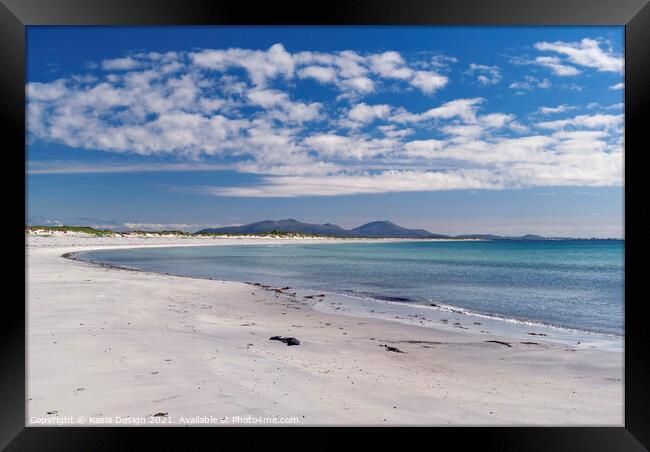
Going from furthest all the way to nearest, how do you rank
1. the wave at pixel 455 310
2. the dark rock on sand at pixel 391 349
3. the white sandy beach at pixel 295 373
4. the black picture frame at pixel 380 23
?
the wave at pixel 455 310 → the dark rock on sand at pixel 391 349 → the white sandy beach at pixel 295 373 → the black picture frame at pixel 380 23

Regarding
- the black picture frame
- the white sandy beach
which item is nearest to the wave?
the white sandy beach

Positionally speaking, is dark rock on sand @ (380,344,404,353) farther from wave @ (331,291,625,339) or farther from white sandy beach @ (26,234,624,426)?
A: wave @ (331,291,625,339)

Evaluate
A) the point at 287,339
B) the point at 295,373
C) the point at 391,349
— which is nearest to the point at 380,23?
the point at 295,373

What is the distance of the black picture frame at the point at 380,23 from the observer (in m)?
2.55

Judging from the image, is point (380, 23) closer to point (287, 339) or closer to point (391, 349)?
point (391, 349)

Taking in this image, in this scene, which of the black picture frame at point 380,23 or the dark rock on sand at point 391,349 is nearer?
the black picture frame at point 380,23

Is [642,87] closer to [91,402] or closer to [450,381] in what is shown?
[450,381]

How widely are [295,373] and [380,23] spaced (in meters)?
2.83

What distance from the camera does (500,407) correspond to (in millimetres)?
3043

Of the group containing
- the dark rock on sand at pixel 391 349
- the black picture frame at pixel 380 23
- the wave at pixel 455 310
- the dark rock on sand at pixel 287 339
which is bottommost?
the wave at pixel 455 310

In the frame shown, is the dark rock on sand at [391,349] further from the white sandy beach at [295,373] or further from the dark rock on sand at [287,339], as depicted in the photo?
the dark rock on sand at [287,339]

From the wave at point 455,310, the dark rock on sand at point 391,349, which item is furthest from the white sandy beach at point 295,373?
the wave at point 455,310

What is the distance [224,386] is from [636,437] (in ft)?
9.11

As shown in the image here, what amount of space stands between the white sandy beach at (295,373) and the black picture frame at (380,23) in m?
0.16
